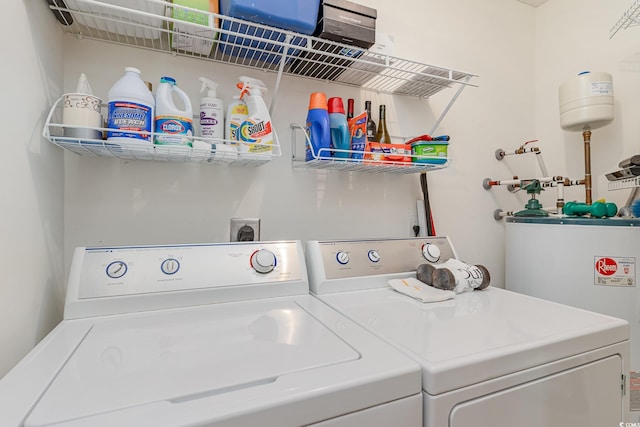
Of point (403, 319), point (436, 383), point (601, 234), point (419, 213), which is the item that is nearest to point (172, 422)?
point (436, 383)

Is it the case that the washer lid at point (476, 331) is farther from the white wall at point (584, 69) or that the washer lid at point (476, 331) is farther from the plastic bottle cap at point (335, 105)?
the white wall at point (584, 69)

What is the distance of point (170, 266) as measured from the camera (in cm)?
96

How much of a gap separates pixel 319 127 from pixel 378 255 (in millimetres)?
558

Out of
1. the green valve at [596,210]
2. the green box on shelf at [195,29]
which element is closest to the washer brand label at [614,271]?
the green valve at [596,210]

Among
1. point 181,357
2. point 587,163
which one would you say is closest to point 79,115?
point 181,357

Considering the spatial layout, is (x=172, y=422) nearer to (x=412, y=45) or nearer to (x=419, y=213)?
(x=419, y=213)

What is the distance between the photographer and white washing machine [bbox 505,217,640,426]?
126cm

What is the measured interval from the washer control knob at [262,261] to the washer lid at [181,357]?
6.1 inches

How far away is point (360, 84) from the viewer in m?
1.53

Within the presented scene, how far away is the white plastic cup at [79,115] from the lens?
887 mm

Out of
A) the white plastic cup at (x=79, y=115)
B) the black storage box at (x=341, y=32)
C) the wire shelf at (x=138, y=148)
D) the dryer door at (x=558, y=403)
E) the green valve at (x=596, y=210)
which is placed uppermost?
the black storage box at (x=341, y=32)

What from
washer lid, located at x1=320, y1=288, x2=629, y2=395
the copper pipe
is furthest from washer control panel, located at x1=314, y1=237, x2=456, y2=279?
the copper pipe

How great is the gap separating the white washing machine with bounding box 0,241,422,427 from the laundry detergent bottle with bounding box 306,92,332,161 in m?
0.47

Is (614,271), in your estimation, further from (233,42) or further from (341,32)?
(233,42)
